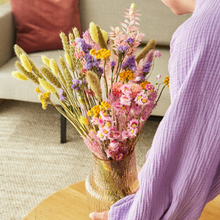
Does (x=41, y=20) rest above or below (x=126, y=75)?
below

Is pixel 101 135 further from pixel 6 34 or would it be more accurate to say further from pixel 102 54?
pixel 6 34

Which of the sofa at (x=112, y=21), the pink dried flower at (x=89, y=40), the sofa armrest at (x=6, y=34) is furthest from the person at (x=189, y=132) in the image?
the sofa armrest at (x=6, y=34)

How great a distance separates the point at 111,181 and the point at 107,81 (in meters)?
0.26

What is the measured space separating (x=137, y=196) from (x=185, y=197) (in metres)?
0.09

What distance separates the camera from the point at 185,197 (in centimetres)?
52

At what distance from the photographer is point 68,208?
2.97 feet

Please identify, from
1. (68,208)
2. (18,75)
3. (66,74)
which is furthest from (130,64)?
(68,208)

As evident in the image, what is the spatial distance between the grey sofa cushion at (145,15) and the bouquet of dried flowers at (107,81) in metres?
1.54

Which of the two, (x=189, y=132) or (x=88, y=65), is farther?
(x=88, y=65)

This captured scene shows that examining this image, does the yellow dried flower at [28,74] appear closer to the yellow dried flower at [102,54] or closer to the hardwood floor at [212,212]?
the yellow dried flower at [102,54]

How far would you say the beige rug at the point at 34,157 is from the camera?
1.57 metres

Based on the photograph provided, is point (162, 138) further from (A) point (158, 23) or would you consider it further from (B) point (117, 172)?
(A) point (158, 23)

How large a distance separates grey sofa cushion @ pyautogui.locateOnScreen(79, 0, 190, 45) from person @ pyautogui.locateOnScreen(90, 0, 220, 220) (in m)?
1.73

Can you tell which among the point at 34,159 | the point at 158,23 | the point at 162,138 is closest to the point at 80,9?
the point at 158,23
